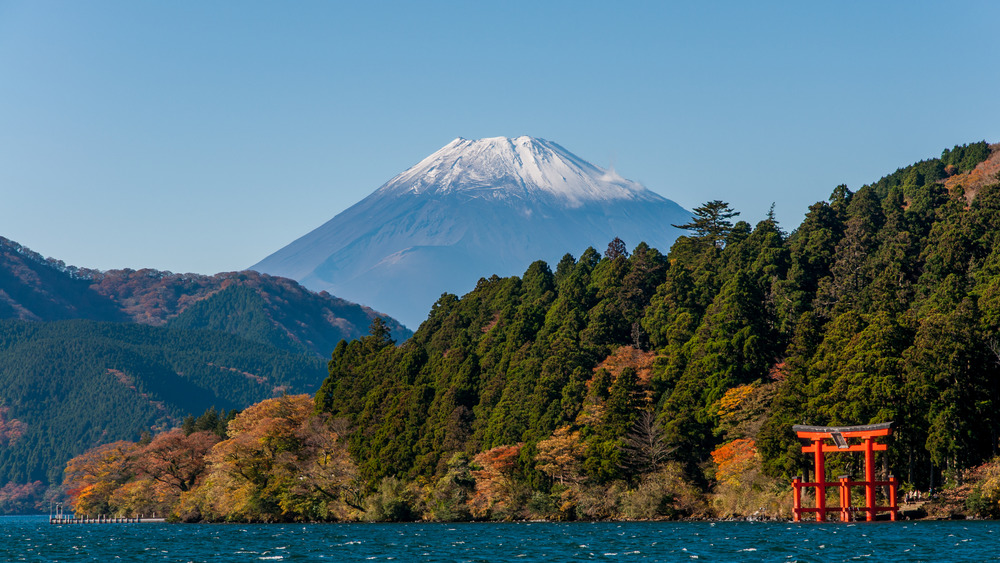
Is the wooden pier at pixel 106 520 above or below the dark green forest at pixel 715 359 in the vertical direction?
below

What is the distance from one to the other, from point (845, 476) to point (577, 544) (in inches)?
607

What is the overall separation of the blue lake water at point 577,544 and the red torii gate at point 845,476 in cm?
145

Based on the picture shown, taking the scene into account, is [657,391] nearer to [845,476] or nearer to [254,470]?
[845,476]

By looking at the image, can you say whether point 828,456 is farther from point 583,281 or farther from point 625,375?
point 583,281

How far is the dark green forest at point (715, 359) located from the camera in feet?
181

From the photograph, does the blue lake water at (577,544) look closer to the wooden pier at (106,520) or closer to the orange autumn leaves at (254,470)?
the orange autumn leaves at (254,470)

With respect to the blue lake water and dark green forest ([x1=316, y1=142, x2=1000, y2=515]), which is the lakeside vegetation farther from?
the blue lake water

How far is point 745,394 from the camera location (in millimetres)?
62469

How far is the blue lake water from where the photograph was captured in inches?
1443

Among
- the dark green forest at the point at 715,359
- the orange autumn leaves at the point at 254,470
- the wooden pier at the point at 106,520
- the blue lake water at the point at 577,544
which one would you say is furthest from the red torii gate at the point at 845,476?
the wooden pier at the point at 106,520

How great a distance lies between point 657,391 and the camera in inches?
2699

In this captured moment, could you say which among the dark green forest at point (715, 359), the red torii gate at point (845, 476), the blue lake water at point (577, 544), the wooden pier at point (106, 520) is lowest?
the wooden pier at point (106, 520)

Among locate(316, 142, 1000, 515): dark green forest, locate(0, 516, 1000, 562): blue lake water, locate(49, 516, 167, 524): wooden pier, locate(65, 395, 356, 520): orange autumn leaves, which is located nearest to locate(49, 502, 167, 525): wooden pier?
locate(49, 516, 167, 524): wooden pier

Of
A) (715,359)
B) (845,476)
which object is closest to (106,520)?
(715,359)
